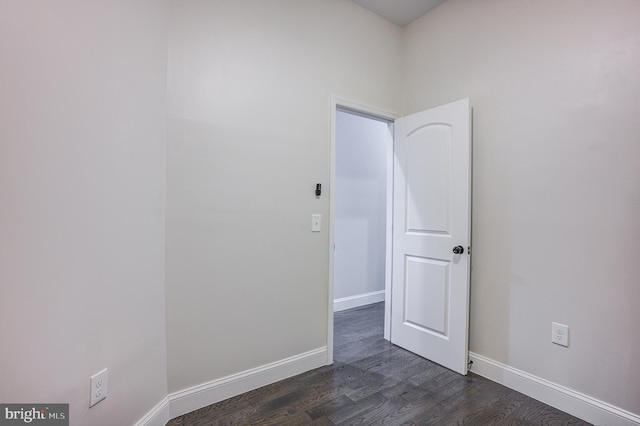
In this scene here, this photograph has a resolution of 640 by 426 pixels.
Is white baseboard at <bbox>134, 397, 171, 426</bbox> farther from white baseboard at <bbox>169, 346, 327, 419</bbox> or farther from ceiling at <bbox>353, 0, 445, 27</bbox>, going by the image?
ceiling at <bbox>353, 0, 445, 27</bbox>

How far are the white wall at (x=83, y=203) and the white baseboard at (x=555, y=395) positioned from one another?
7.03 ft

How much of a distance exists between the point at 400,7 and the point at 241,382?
10.4 feet

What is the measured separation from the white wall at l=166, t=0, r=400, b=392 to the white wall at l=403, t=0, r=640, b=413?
1094 millimetres

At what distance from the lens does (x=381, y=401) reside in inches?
73.2

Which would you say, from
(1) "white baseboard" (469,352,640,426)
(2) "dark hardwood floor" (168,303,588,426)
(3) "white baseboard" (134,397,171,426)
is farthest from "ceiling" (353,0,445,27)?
(3) "white baseboard" (134,397,171,426)

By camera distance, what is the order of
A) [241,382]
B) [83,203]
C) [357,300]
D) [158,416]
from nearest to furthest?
[83,203] < [158,416] < [241,382] < [357,300]

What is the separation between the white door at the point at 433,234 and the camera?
218cm

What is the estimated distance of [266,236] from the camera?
6.63 feet

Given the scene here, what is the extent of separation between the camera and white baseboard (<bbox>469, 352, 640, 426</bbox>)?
63.3 inches

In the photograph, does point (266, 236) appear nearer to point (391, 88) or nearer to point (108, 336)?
point (108, 336)

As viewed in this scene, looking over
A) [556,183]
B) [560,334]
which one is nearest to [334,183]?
[556,183]

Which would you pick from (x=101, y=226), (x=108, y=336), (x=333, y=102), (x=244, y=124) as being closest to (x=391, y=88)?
(x=333, y=102)

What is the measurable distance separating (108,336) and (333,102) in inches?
80.0

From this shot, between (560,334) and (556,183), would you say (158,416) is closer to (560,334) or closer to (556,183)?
(560,334)
